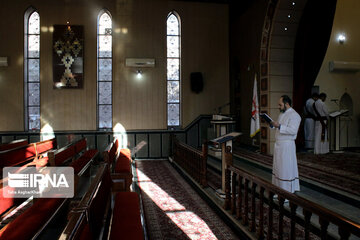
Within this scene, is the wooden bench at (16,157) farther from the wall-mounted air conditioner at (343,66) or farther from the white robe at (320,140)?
the wall-mounted air conditioner at (343,66)

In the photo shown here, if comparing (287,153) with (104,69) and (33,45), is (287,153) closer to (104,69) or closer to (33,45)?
(104,69)

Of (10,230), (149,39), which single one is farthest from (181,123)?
(10,230)

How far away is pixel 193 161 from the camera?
5.80 metres

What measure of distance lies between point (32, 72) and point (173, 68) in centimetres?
478

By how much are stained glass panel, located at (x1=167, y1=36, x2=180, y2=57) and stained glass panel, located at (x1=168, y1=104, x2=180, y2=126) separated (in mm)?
1850

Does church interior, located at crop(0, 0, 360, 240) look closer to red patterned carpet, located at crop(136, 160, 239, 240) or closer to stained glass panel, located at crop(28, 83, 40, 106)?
stained glass panel, located at crop(28, 83, 40, 106)

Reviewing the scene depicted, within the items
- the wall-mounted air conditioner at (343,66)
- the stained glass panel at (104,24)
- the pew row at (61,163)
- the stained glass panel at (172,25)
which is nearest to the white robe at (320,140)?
the wall-mounted air conditioner at (343,66)

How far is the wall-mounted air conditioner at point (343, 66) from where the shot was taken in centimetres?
934

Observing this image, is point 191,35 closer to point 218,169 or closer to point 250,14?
point 250,14

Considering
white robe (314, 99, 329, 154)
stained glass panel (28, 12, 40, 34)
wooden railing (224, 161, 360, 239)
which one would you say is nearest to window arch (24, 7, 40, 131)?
stained glass panel (28, 12, 40, 34)

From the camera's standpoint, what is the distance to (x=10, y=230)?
2.07m

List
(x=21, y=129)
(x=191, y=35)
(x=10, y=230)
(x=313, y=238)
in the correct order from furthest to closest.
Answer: (x=191, y=35)
(x=21, y=129)
(x=313, y=238)
(x=10, y=230)

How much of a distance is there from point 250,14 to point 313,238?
8964mm

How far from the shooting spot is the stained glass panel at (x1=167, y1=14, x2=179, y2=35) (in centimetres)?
955
